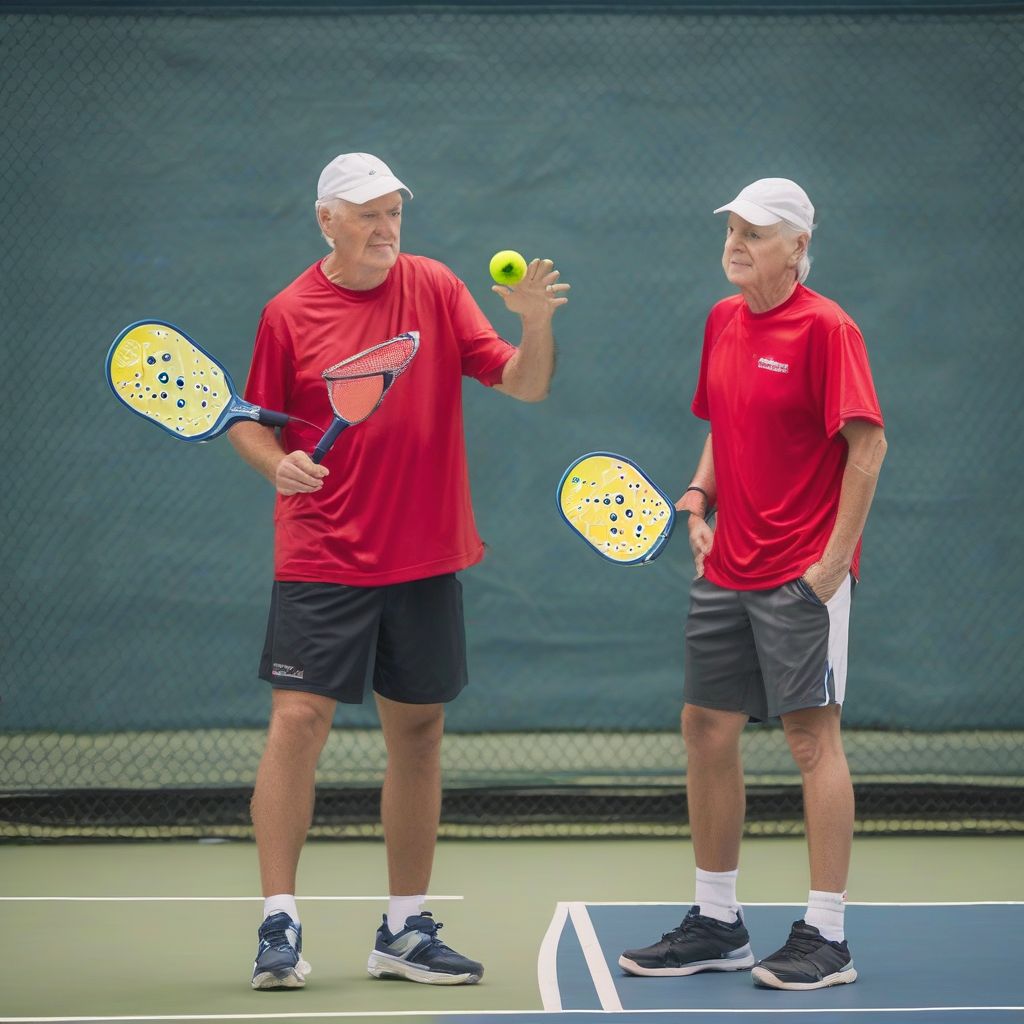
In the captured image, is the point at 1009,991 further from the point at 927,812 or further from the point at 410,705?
the point at 927,812

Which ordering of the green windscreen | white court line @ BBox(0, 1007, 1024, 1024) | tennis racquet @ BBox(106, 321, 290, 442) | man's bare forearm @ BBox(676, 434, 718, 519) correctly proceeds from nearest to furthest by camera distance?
white court line @ BBox(0, 1007, 1024, 1024) → tennis racquet @ BBox(106, 321, 290, 442) → man's bare forearm @ BBox(676, 434, 718, 519) → the green windscreen

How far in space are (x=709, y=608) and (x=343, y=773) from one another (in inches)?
91.6

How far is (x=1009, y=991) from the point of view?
3533 millimetres

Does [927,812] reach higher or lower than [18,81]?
lower

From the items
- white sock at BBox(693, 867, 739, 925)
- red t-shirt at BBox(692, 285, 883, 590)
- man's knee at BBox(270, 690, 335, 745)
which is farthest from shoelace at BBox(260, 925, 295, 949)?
red t-shirt at BBox(692, 285, 883, 590)

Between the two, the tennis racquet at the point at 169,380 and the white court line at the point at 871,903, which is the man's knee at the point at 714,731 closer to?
the white court line at the point at 871,903

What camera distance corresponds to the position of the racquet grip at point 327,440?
354cm

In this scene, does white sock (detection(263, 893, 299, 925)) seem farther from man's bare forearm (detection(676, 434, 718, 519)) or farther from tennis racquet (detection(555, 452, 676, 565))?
man's bare forearm (detection(676, 434, 718, 519))

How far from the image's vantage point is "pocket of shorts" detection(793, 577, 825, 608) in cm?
357

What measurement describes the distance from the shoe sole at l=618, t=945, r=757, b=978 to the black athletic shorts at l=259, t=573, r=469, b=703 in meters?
0.68

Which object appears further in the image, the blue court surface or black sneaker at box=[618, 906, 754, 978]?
black sneaker at box=[618, 906, 754, 978]

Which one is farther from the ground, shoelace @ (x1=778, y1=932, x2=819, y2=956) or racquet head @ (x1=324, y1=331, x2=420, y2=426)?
racquet head @ (x1=324, y1=331, x2=420, y2=426)

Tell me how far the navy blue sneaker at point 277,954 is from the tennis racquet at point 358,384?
93cm

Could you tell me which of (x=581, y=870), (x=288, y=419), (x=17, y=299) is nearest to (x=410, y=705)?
(x=288, y=419)
